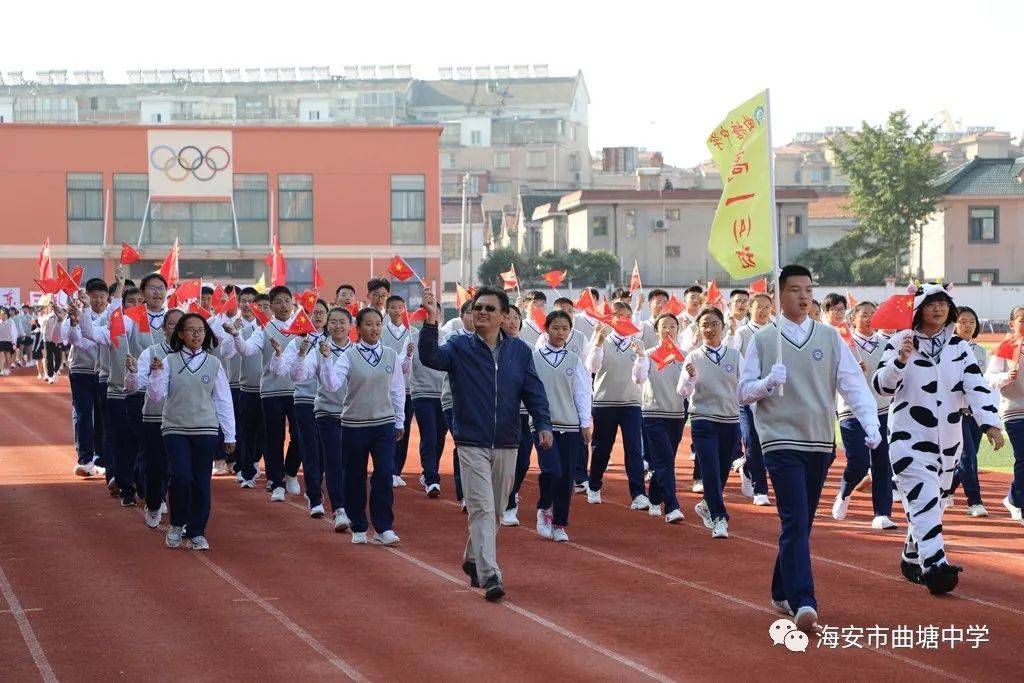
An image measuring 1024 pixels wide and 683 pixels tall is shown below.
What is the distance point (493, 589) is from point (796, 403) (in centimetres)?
224

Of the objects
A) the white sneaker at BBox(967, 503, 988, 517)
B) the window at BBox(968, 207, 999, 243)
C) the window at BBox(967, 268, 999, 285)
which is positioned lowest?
the white sneaker at BBox(967, 503, 988, 517)

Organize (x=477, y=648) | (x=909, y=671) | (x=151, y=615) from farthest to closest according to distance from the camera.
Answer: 1. (x=151, y=615)
2. (x=477, y=648)
3. (x=909, y=671)

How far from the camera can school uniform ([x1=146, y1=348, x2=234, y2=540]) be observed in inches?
456

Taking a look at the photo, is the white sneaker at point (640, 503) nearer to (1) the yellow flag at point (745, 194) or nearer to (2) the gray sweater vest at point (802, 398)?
(1) the yellow flag at point (745, 194)

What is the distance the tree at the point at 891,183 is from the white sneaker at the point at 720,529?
4781cm

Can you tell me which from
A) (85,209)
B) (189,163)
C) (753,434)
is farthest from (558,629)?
(85,209)

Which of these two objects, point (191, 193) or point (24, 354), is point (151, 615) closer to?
point (24, 354)

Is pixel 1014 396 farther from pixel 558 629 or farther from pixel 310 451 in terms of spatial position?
pixel 310 451

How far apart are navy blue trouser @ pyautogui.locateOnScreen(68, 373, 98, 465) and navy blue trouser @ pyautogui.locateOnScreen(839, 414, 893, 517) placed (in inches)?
307

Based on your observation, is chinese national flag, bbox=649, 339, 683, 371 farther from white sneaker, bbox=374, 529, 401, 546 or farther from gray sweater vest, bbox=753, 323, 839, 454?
gray sweater vest, bbox=753, 323, 839, 454

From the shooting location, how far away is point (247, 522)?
43.1 feet

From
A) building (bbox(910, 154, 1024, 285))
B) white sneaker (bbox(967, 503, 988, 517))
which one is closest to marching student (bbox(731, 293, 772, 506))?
white sneaker (bbox(967, 503, 988, 517))

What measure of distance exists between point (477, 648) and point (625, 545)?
3871 mm

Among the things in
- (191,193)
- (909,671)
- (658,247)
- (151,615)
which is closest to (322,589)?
(151,615)
